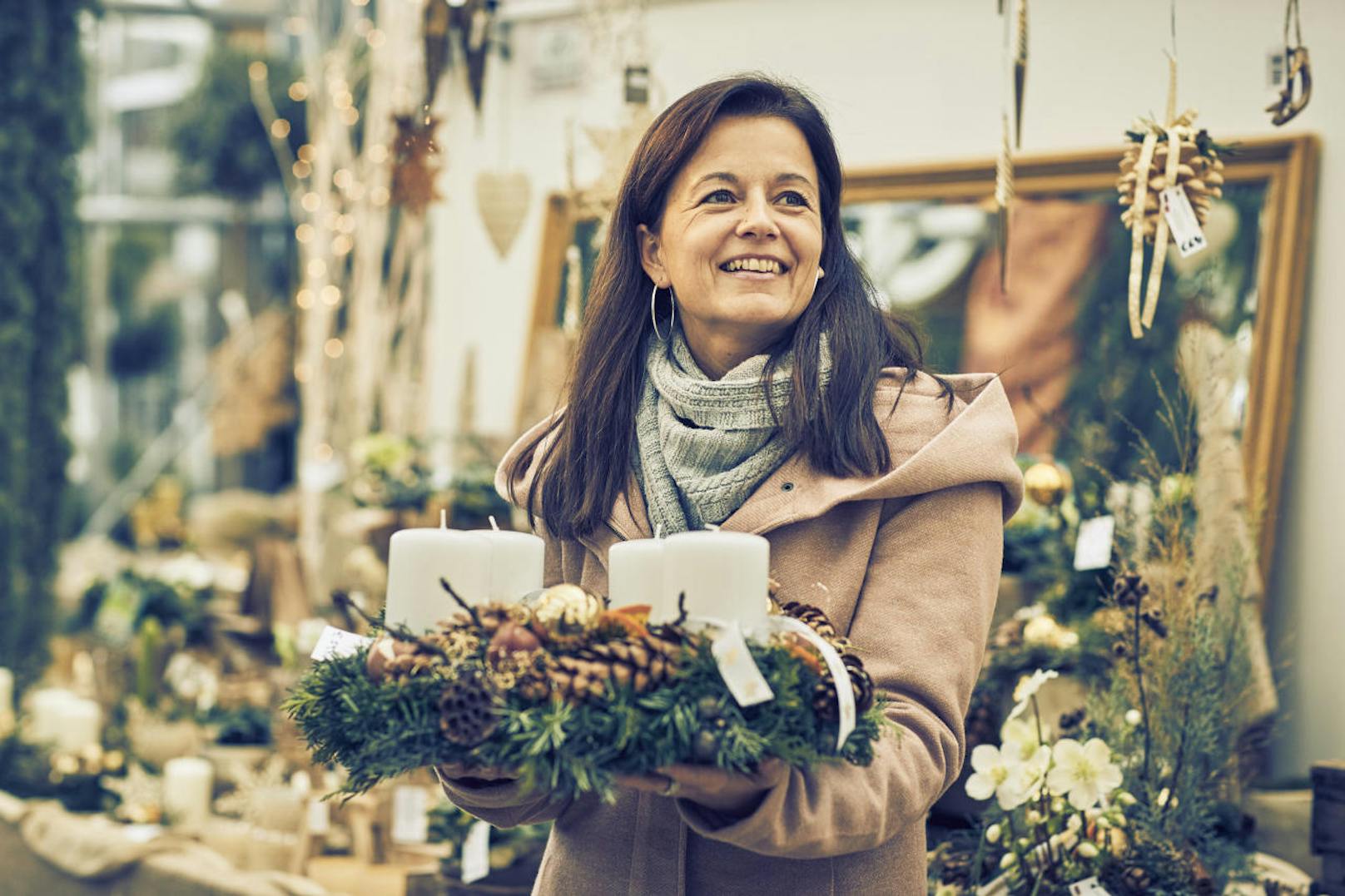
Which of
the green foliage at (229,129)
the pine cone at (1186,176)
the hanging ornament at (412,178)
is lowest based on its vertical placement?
the pine cone at (1186,176)

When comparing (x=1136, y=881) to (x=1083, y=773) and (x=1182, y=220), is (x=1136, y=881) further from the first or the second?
(x=1182, y=220)

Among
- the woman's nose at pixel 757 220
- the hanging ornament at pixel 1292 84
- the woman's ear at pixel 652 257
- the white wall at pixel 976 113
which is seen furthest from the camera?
the white wall at pixel 976 113

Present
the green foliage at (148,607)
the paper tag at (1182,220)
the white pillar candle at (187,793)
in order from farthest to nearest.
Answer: the green foliage at (148,607), the white pillar candle at (187,793), the paper tag at (1182,220)

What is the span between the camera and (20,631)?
17.1ft

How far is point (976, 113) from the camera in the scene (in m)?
3.89

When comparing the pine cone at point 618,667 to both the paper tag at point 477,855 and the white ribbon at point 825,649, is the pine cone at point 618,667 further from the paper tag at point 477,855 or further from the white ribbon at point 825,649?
the paper tag at point 477,855

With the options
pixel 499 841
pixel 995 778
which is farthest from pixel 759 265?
pixel 499 841

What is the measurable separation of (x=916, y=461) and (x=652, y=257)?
42 cm

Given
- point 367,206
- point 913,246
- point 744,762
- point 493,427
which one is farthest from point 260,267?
point 744,762

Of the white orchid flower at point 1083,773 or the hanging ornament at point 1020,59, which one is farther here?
the hanging ornament at point 1020,59

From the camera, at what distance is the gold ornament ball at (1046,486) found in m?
2.92

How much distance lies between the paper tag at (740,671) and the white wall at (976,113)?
1.88 m

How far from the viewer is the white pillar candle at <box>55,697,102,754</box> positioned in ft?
12.8

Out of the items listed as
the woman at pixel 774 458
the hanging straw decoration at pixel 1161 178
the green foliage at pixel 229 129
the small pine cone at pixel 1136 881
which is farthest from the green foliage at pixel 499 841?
the green foliage at pixel 229 129
